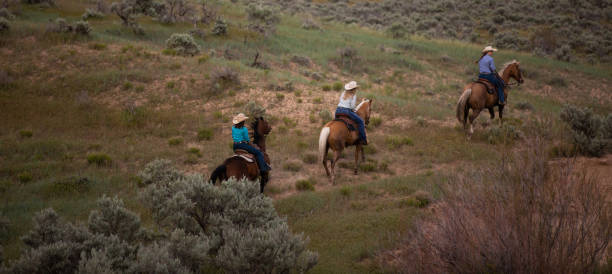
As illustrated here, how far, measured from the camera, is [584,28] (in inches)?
1460

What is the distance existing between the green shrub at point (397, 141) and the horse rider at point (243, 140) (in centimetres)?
590

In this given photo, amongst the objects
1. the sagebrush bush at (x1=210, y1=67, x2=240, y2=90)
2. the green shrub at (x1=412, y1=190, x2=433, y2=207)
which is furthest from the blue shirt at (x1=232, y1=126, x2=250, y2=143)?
the sagebrush bush at (x1=210, y1=67, x2=240, y2=90)

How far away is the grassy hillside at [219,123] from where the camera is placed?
7.48 metres

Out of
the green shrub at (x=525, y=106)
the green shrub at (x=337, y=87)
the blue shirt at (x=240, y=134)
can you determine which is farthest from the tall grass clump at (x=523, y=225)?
the green shrub at (x=525, y=106)

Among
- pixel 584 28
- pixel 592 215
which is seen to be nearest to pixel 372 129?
pixel 592 215

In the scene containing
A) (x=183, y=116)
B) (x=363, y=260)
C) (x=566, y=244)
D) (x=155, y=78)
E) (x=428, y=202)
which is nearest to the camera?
(x=566, y=244)

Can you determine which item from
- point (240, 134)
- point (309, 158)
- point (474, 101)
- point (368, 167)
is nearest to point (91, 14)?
point (309, 158)

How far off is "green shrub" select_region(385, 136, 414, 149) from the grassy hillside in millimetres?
64

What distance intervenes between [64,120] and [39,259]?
1176 cm

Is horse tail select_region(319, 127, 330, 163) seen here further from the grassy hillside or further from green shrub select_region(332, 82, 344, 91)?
green shrub select_region(332, 82, 344, 91)

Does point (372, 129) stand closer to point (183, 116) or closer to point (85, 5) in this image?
point (183, 116)

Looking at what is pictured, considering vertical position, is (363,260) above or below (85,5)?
below

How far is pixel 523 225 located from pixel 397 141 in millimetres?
9199

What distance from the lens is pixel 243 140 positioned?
8117 millimetres
